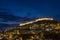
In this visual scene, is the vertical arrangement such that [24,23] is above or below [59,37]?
above

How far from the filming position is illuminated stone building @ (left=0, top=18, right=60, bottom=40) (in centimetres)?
6488

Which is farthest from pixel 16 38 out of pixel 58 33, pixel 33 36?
pixel 58 33

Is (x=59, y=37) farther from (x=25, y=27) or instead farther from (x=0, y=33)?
(x=0, y=33)

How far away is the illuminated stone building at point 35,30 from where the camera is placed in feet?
213

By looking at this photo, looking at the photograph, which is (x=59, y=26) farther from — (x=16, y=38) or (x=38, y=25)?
(x=16, y=38)

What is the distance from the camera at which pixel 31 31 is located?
66562 millimetres

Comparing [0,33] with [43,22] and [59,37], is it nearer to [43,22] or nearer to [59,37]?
[43,22]

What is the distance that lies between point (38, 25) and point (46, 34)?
4619 millimetres

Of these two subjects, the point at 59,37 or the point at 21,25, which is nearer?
the point at 59,37

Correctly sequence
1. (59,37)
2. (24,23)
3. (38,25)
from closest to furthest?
(59,37)
(38,25)
(24,23)

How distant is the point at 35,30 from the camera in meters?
66.6

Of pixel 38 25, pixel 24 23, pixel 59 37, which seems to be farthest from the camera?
pixel 24 23

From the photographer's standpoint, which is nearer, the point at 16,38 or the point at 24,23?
the point at 16,38

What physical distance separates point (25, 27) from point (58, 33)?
7.45 m
